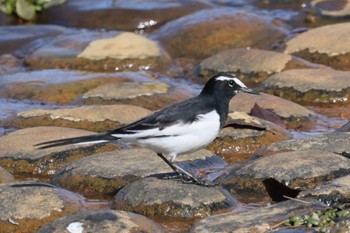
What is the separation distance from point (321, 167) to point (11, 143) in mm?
2796

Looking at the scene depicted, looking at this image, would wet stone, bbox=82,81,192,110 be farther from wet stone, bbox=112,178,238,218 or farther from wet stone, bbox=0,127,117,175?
wet stone, bbox=112,178,238,218

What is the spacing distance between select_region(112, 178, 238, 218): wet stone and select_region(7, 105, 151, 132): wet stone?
2.38m

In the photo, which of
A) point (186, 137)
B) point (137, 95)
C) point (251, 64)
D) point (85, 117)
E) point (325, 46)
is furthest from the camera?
point (325, 46)

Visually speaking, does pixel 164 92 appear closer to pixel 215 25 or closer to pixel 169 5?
pixel 215 25

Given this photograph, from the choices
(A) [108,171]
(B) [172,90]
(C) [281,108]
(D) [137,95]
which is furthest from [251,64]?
(A) [108,171]

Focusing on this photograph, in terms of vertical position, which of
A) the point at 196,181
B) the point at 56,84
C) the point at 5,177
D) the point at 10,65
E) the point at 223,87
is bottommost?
the point at 10,65

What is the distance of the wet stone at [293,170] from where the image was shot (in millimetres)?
6617

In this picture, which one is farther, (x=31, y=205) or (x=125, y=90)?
(x=125, y=90)

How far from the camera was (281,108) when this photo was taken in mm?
9227

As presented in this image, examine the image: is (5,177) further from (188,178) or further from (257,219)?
(257,219)

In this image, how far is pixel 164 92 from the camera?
10.0 metres

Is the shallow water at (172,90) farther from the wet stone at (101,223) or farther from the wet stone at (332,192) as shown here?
the wet stone at (332,192)

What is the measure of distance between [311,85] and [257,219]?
457 cm

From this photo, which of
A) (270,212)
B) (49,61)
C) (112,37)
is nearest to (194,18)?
(112,37)
